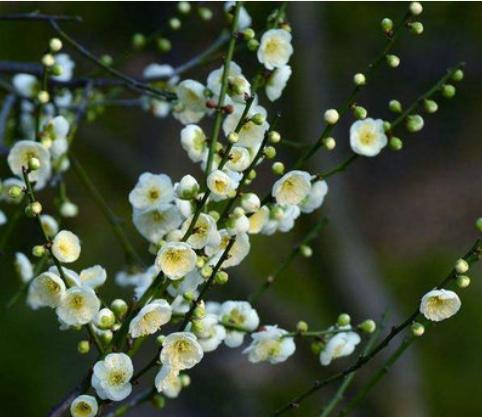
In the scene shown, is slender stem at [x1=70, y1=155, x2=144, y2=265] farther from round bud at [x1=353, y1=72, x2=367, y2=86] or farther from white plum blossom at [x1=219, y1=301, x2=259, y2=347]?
round bud at [x1=353, y1=72, x2=367, y2=86]

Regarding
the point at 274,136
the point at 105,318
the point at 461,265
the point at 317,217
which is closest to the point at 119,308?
the point at 105,318

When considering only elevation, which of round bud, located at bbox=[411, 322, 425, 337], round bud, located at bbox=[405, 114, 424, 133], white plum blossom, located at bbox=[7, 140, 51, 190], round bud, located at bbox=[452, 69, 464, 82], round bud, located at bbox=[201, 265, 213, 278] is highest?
round bud, located at bbox=[452, 69, 464, 82]

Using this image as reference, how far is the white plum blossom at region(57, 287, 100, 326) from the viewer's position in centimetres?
107

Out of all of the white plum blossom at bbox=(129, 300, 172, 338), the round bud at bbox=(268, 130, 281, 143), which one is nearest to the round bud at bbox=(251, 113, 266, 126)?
the round bud at bbox=(268, 130, 281, 143)

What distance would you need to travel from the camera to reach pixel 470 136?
5.81 meters

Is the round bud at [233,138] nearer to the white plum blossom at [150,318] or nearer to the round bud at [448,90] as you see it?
the white plum blossom at [150,318]

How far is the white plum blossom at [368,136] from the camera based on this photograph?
1.34 m

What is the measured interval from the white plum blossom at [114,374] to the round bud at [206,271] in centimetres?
13

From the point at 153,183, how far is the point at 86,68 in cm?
300

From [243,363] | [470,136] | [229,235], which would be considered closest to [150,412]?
[243,363]

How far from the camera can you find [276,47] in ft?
4.29

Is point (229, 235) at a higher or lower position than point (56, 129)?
higher

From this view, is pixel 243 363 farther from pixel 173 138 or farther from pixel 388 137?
pixel 388 137

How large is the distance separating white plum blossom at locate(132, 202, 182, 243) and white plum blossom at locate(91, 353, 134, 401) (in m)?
0.22
